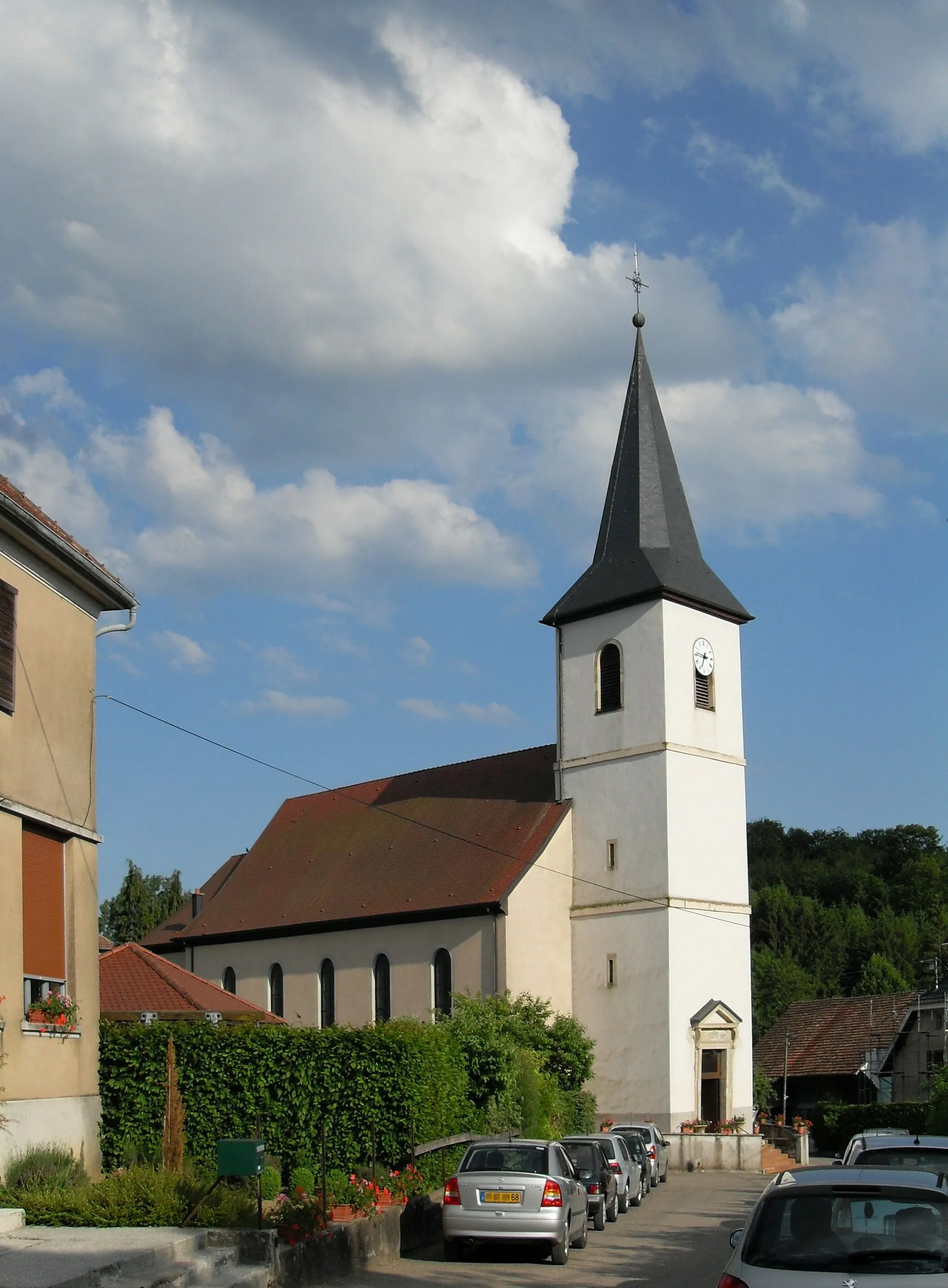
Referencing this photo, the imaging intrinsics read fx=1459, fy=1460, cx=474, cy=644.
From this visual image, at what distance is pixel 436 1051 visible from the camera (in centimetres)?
2242

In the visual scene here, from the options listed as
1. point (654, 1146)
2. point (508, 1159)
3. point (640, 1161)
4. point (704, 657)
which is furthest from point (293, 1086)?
point (704, 657)

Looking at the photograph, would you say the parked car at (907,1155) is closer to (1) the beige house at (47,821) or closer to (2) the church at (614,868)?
(1) the beige house at (47,821)

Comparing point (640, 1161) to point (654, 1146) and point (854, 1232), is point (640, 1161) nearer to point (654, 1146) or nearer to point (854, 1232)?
point (654, 1146)

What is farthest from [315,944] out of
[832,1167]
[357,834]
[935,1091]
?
[832,1167]

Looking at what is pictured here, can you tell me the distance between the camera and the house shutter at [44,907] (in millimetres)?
17031

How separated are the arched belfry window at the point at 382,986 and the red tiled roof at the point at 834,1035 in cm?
2464

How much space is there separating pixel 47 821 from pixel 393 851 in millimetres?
28042

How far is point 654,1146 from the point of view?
98.6 ft

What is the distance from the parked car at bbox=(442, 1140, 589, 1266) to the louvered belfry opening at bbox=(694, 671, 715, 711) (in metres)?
24.5

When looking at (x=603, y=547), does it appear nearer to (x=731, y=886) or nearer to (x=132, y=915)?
(x=731, y=886)

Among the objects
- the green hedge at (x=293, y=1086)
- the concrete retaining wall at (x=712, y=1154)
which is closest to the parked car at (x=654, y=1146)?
the concrete retaining wall at (x=712, y=1154)

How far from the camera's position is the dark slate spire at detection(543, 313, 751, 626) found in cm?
4097

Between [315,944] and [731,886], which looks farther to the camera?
[315,944]

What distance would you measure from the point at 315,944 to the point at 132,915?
129 feet
